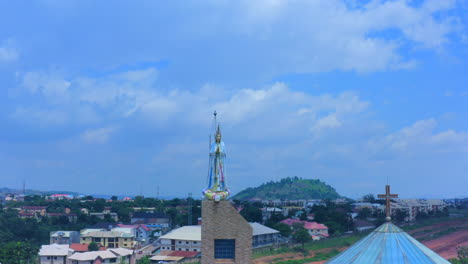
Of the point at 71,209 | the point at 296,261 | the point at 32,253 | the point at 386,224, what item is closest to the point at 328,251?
the point at 296,261

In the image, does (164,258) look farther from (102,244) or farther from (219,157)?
(219,157)

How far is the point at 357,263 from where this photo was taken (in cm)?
1216

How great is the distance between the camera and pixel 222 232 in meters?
12.9

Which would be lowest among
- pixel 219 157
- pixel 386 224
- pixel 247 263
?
pixel 247 263

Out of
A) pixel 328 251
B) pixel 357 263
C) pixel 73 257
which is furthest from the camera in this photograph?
pixel 328 251

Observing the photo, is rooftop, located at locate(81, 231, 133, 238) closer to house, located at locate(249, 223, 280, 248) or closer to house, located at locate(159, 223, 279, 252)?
house, located at locate(159, 223, 279, 252)

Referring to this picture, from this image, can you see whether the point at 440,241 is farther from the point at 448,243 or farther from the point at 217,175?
the point at 217,175

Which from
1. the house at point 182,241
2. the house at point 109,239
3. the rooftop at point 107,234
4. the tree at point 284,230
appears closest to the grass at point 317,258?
the house at point 182,241

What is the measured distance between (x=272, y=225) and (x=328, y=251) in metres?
15.3

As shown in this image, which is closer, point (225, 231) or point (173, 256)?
point (225, 231)

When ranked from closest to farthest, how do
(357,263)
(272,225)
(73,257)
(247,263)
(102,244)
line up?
1. (357,263)
2. (247,263)
3. (73,257)
4. (102,244)
5. (272,225)

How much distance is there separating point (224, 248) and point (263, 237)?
1890 inches

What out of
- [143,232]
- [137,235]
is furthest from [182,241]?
[143,232]

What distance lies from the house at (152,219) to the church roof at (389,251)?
68262mm
